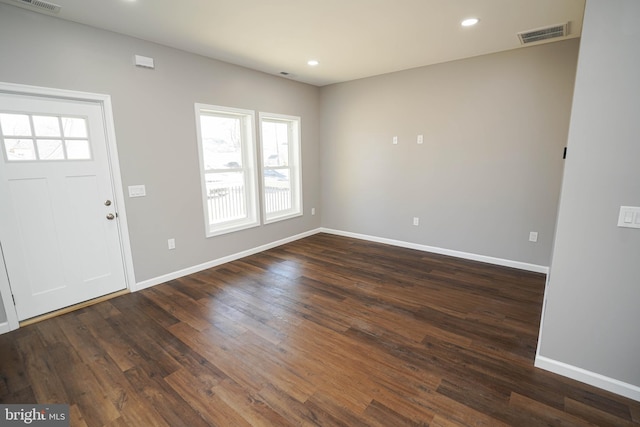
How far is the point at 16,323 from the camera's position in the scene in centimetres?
256

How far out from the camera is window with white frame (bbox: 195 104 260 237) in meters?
3.88

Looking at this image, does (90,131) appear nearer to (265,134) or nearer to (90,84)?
(90,84)

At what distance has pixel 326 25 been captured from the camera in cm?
276

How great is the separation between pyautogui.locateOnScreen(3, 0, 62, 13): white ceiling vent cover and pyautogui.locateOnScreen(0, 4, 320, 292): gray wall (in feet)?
0.38

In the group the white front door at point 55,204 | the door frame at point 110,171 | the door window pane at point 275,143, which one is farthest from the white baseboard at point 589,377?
the door window pane at point 275,143

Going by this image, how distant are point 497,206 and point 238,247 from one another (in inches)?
147

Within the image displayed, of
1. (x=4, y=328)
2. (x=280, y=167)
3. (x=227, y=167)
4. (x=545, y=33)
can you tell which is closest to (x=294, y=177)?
(x=280, y=167)

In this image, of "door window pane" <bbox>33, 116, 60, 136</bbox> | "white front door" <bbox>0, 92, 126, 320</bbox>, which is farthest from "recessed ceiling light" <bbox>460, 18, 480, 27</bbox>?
"door window pane" <bbox>33, 116, 60, 136</bbox>

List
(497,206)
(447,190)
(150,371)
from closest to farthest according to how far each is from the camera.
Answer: (150,371) → (497,206) → (447,190)

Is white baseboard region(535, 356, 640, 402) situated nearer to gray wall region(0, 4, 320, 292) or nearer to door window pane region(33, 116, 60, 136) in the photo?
gray wall region(0, 4, 320, 292)

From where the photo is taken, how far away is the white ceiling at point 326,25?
94.1 inches

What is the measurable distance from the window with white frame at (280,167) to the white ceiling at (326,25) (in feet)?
4.08

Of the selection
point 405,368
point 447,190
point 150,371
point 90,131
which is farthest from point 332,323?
point 90,131

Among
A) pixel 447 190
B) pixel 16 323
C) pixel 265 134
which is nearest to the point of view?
pixel 16 323
